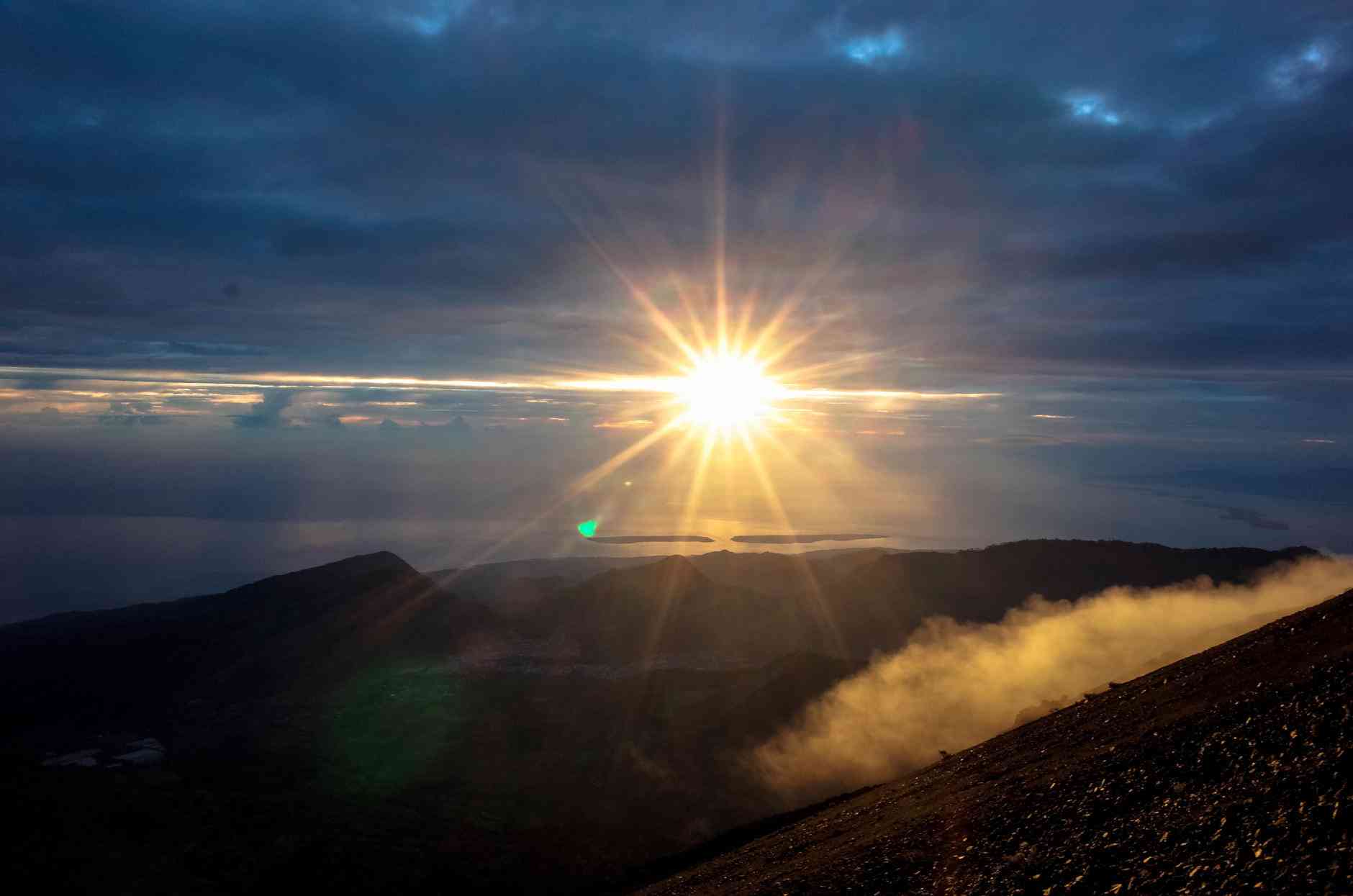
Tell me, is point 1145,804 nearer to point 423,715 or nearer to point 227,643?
point 423,715

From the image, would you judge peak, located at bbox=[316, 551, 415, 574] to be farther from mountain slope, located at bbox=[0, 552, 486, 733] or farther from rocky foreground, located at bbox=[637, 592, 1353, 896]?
rocky foreground, located at bbox=[637, 592, 1353, 896]

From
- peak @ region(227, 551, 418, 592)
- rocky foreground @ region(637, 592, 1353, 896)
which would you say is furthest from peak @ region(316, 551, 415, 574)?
rocky foreground @ region(637, 592, 1353, 896)

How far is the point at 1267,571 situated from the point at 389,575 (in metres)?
122

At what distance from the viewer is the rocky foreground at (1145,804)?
1209 centimetres

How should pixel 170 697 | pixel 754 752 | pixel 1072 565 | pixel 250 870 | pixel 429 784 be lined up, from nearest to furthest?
pixel 250 870
pixel 429 784
pixel 754 752
pixel 170 697
pixel 1072 565

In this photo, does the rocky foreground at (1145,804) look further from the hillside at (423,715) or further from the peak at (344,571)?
the peak at (344,571)

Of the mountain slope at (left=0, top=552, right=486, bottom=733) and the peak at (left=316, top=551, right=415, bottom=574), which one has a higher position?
the peak at (left=316, top=551, right=415, bottom=574)

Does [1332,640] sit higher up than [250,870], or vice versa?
[1332,640]

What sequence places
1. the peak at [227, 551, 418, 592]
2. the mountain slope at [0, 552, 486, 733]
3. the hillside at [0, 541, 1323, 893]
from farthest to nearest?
the peak at [227, 551, 418, 592] → the mountain slope at [0, 552, 486, 733] → the hillside at [0, 541, 1323, 893]

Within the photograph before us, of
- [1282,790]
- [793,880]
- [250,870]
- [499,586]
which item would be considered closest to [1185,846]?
[1282,790]

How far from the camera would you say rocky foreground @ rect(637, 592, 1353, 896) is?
12.1m

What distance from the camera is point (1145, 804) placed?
50.6ft

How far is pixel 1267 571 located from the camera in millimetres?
98375

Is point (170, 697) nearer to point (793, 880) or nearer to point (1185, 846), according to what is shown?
point (793, 880)
